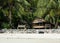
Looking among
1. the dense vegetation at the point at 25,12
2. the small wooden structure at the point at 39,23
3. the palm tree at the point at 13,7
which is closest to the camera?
the dense vegetation at the point at 25,12

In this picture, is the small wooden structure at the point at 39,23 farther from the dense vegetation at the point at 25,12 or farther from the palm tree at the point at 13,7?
the palm tree at the point at 13,7

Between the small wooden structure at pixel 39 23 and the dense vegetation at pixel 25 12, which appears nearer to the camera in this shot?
the dense vegetation at pixel 25 12

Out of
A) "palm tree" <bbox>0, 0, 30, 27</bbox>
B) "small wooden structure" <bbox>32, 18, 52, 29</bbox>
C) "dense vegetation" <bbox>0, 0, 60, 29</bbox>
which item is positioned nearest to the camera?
"dense vegetation" <bbox>0, 0, 60, 29</bbox>

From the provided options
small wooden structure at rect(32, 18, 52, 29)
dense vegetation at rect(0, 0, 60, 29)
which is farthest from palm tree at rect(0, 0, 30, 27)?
small wooden structure at rect(32, 18, 52, 29)

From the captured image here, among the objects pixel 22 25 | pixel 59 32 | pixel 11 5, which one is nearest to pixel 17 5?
pixel 11 5

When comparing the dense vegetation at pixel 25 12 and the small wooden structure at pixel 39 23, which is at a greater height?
the dense vegetation at pixel 25 12

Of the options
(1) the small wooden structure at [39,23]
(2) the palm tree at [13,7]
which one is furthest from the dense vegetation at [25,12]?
(1) the small wooden structure at [39,23]

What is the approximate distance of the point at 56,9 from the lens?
20844 millimetres

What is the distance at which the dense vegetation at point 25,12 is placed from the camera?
2097cm

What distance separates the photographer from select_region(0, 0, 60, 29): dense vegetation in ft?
68.8

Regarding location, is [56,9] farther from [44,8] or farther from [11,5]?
[11,5]

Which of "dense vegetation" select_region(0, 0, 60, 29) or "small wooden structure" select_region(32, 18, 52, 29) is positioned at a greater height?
"dense vegetation" select_region(0, 0, 60, 29)

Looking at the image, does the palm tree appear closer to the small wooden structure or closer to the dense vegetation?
the dense vegetation

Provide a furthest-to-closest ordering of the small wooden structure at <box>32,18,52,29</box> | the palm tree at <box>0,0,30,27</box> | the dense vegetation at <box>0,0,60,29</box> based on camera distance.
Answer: the small wooden structure at <box>32,18,52,29</box> < the palm tree at <box>0,0,30,27</box> < the dense vegetation at <box>0,0,60,29</box>
